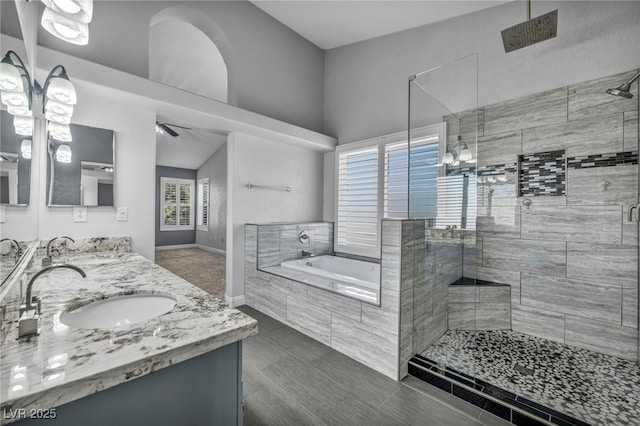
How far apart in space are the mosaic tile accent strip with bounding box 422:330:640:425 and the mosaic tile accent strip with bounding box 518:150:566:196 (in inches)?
53.5

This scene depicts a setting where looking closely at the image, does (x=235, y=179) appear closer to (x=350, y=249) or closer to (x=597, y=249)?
(x=350, y=249)

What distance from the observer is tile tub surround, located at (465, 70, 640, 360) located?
2129 millimetres

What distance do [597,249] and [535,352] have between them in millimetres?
996

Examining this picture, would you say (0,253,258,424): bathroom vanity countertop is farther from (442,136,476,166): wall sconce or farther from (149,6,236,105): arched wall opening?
(149,6,236,105): arched wall opening

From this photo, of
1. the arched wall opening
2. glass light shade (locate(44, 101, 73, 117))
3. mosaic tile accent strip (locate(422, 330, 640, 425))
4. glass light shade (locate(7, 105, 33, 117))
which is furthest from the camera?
the arched wall opening

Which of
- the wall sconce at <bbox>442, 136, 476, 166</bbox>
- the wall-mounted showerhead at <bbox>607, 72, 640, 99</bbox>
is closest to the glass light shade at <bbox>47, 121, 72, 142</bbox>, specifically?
the wall sconce at <bbox>442, 136, 476, 166</bbox>

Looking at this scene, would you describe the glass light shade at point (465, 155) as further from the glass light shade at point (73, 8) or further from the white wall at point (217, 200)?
the white wall at point (217, 200)

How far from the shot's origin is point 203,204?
7949 mm

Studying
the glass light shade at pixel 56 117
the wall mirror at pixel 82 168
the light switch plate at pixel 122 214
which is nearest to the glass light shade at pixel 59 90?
the glass light shade at pixel 56 117

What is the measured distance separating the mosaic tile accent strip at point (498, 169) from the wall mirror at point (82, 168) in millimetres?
3533

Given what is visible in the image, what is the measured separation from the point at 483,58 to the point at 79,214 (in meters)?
4.00

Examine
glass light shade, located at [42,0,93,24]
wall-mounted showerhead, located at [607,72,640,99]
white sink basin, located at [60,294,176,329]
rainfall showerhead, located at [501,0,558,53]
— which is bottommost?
white sink basin, located at [60,294,176,329]

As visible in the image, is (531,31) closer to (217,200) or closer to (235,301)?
(235,301)

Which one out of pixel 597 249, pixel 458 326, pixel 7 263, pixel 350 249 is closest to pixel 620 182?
pixel 597 249
